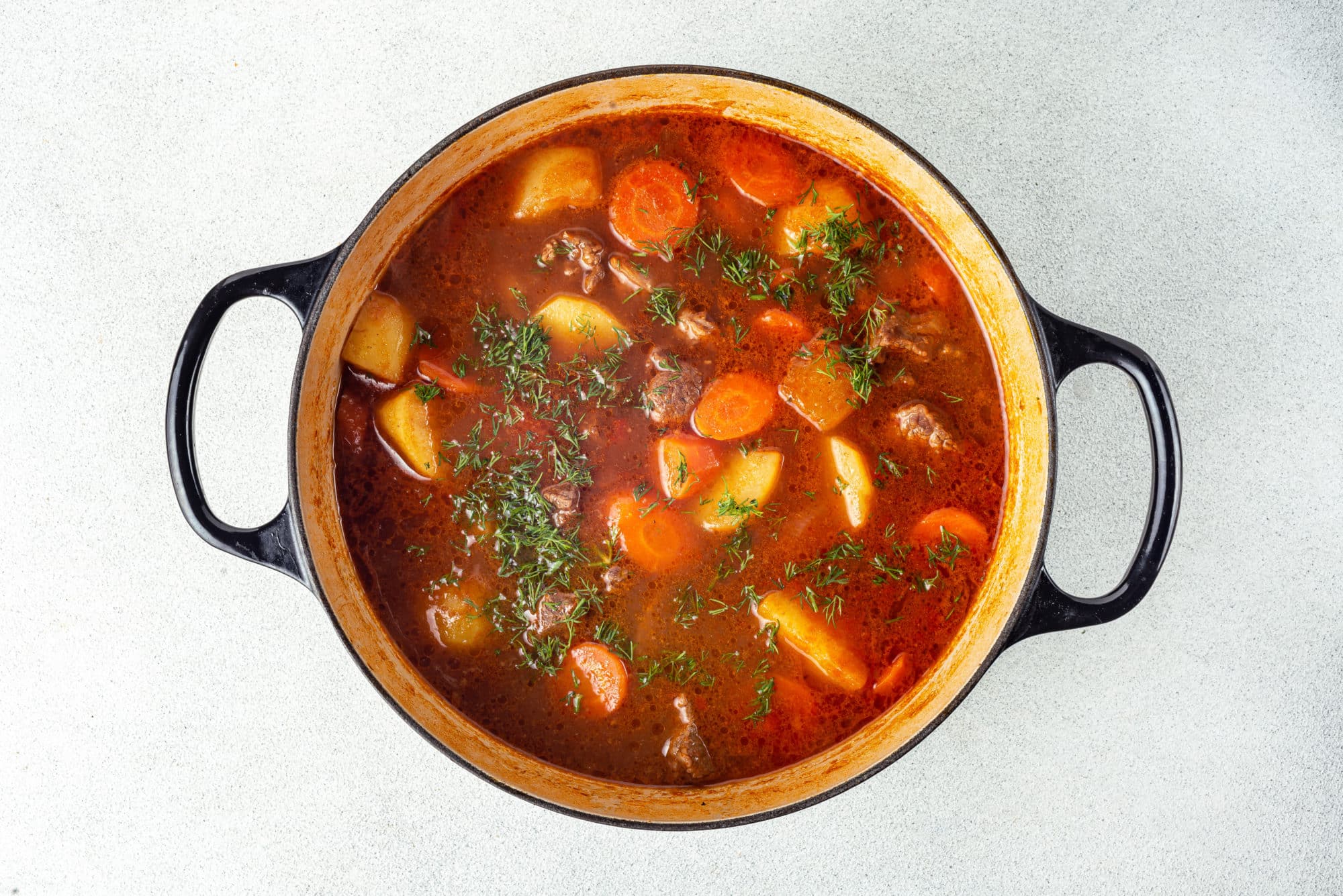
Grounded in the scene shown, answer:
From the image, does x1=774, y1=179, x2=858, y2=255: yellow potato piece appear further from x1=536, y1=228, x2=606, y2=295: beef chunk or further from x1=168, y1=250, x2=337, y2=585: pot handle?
x1=168, y1=250, x2=337, y2=585: pot handle

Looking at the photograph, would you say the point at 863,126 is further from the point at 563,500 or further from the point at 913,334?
the point at 563,500

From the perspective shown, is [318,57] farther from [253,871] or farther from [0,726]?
[253,871]

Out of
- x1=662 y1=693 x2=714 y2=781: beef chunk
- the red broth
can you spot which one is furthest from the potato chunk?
x1=662 y1=693 x2=714 y2=781: beef chunk

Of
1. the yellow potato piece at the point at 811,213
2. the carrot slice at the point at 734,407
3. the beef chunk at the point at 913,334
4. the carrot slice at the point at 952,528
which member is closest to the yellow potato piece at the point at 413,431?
the carrot slice at the point at 734,407

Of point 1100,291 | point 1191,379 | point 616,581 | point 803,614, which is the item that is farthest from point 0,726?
point 1191,379

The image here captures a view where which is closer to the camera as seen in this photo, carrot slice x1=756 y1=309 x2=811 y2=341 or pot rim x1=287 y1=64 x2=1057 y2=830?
pot rim x1=287 y1=64 x2=1057 y2=830

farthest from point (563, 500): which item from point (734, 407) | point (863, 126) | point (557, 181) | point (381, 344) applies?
point (863, 126)
